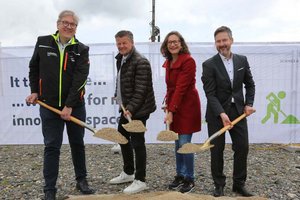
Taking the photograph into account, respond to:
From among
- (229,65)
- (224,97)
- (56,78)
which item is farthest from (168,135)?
(56,78)

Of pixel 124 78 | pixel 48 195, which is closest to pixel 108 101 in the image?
pixel 124 78

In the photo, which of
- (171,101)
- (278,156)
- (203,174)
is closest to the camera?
(171,101)

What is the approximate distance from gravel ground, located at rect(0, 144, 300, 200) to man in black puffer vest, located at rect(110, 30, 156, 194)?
1.40 ft

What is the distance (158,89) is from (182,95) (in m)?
2.71

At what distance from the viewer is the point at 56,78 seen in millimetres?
3701

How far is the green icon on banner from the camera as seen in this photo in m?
6.64

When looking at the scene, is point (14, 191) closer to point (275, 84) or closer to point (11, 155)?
point (11, 155)

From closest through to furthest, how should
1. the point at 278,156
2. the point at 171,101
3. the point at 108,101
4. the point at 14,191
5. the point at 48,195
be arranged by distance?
1. the point at 48,195
2. the point at 171,101
3. the point at 14,191
4. the point at 278,156
5. the point at 108,101

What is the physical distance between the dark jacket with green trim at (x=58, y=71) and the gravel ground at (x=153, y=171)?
118cm

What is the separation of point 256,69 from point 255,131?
1247 millimetres

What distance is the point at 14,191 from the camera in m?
4.45

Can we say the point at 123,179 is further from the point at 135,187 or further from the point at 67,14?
the point at 67,14

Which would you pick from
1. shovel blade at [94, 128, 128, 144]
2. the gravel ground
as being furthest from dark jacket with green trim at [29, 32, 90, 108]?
the gravel ground

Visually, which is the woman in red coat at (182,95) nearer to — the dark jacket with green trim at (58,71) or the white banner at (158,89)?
the dark jacket with green trim at (58,71)
